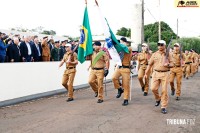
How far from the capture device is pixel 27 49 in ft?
50.1

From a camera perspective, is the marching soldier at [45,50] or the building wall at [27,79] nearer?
the building wall at [27,79]

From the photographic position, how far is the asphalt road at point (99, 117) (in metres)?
7.61

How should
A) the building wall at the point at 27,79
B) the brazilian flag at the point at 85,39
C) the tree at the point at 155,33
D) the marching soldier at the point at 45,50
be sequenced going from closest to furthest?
the building wall at the point at 27,79
the brazilian flag at the point at 85,39
the marching soldier at the point at 45,50
the tree at the point at 155,33

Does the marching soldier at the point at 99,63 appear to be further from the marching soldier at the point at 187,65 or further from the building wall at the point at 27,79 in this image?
the marching soldier at the point at 187,65

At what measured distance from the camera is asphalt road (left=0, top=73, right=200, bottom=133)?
7.61m

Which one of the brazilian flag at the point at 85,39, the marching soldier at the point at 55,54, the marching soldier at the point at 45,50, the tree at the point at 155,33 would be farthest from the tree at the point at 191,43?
the brazilian flag at the point at 85,39

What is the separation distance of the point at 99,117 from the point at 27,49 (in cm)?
738

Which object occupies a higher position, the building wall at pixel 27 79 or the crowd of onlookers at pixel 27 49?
the crowd of onlookers at pixel 27 49

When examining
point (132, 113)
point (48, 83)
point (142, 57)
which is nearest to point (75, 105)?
point (132, 113)

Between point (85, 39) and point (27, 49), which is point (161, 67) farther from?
point (27, 49)

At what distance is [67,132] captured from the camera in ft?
23.7

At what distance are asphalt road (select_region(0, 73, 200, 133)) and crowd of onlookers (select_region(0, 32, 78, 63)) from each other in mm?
2872

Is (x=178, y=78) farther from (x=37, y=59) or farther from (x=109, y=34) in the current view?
(x=37, y=59)

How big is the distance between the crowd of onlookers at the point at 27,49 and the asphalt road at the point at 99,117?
2.87 metres
